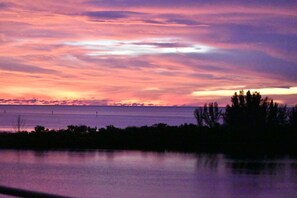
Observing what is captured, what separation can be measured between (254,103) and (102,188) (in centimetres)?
1289

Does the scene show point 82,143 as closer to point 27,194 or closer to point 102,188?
point 102,188

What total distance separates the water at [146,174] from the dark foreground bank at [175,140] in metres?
1.58

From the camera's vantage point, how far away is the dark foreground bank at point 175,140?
60.1 feet

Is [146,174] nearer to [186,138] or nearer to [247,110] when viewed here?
[186,138]

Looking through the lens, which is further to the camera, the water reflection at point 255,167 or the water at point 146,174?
the water reflection at point 255,167

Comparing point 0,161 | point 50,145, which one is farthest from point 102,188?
point 50,145

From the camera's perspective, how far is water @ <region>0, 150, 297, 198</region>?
31.4 feet

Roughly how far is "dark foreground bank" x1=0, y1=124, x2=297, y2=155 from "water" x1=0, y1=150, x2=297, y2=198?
158 centimetres

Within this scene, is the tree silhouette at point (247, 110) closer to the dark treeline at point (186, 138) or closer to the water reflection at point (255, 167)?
the dark treeline at point (186, 138)

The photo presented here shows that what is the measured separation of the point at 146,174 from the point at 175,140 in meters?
6.94

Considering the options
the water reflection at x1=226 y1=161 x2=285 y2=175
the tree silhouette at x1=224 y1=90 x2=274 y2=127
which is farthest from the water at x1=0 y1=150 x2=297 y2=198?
the tree silhouette at x1=224 y1=90 x2=274 y2=127

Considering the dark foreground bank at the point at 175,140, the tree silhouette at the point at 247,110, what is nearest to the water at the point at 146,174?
the dark foreground bank at the point at 175,140

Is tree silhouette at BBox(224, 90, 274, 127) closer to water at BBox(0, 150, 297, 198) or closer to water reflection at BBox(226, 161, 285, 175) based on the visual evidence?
water at BBox(0, 150, 297, 198)

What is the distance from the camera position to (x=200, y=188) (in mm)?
10062
